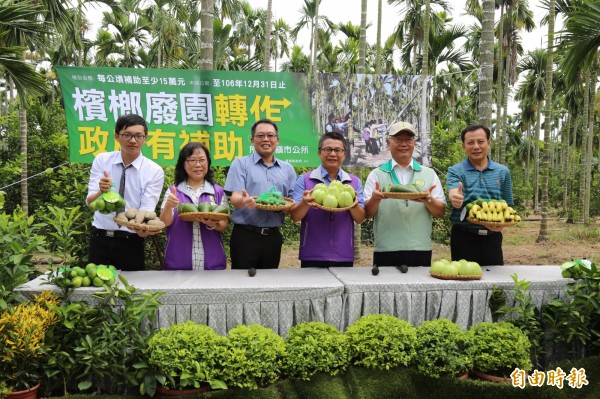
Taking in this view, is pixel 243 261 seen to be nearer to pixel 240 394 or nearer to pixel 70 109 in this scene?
pixel 240 394

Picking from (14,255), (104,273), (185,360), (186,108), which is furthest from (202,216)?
(186,108)

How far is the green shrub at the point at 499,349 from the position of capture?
3.05 metres

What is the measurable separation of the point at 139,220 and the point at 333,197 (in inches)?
56.3

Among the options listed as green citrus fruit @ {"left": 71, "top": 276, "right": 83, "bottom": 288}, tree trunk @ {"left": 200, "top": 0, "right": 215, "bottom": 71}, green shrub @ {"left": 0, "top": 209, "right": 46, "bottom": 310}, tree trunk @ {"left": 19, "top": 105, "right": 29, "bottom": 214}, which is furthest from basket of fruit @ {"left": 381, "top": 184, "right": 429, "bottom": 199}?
tree trunk @ {"left": 19, "top": 105, "right": 29, "bottom": 214}

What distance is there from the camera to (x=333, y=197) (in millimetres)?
3545

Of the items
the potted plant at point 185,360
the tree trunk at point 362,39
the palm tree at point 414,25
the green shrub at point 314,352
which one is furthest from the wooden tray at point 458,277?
the palm tree at point 414,25

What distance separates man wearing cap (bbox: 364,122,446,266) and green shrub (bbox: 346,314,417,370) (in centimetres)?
101

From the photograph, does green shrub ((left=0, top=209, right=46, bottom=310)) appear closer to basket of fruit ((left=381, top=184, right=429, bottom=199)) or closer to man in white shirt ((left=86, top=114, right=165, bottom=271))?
man in white shirt ((left=86, top=114, right=165, bottom=271))

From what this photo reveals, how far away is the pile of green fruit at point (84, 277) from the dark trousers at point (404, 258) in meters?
2.18

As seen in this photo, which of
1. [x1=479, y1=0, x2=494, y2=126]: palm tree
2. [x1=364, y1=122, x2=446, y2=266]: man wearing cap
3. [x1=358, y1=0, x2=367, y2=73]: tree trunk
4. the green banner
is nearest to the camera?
[x1=364, y1=122, x2=446, y2=266]: man wearing cap

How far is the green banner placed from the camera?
5477mm

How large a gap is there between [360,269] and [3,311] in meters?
2.53

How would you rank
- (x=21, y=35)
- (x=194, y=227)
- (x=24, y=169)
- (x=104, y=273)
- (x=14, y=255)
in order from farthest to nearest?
(x=24, y=169), (x=21, y=35), (x=194, y=227), (x=104, y=273), (x=14, y=255)

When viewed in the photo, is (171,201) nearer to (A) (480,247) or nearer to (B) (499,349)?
(B) (499,349)
